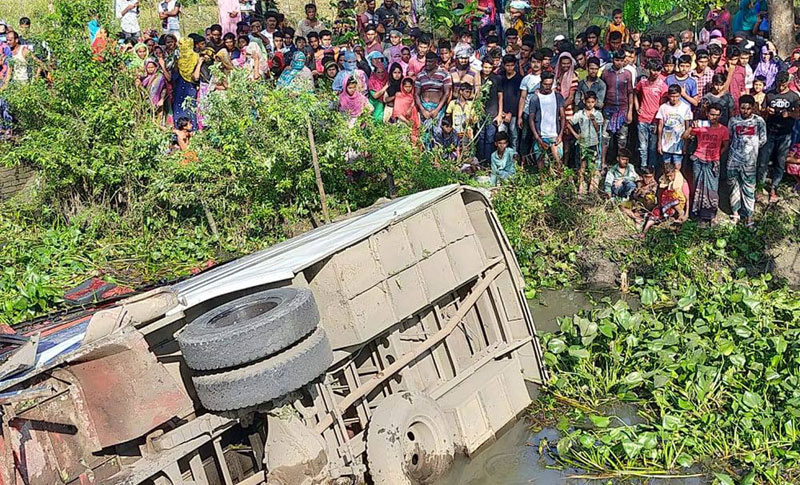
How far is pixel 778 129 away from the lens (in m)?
11.5

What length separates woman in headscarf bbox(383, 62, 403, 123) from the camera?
1348cm

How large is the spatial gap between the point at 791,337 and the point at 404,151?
5.71 m

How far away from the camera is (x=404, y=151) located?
40.0ft

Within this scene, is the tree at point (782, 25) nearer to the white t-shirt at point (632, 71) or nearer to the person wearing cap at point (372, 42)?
the white t-shirt at point (632, 71)

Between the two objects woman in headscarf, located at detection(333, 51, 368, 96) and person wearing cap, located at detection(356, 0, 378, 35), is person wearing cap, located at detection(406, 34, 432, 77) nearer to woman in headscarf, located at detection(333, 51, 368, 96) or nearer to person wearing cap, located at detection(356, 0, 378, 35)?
woman in headscarf, located at detection(333, 51, 368, 96)

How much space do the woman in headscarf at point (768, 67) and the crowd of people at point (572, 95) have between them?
2 centimetres

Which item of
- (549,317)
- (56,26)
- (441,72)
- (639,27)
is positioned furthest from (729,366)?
(56,26)

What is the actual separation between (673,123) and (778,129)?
1.35 metres

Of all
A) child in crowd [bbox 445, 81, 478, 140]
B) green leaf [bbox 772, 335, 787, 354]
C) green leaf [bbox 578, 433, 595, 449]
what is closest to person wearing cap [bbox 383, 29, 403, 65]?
child in crowd [bbox 445, 81, 478, 140]

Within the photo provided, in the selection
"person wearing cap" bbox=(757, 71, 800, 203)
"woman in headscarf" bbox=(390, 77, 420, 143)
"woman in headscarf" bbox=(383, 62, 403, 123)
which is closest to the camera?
"person wearing cap" bbox=(757, 71, 800, 203)

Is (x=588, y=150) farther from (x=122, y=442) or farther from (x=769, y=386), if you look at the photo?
(x=122, y=442)

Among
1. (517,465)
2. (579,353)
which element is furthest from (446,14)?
(517,465)

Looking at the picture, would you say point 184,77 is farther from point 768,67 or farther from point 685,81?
point 768,67

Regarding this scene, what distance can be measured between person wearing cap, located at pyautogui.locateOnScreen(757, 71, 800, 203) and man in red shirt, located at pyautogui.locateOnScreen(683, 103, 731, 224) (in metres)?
0.63
